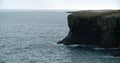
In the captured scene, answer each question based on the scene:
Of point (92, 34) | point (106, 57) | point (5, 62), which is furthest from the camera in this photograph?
point (92, 34)

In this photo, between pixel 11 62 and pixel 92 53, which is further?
pixel 92 53

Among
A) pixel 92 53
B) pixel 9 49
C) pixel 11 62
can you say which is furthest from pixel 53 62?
pixel 9 49

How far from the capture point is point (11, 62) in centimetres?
9881

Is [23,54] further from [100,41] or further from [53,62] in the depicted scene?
[100,41]

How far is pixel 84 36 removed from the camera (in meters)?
129

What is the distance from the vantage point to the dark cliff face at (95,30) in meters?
120

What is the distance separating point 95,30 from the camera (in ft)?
417

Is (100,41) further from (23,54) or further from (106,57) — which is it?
(23,54)

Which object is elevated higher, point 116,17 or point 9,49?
point 116,17

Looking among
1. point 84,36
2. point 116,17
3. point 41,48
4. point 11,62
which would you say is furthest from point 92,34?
point 11,62

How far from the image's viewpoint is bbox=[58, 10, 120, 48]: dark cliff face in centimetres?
12006

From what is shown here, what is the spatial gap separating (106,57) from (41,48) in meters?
27.6

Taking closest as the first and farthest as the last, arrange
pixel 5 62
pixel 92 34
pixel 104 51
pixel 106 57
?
1. pixel 5 62
2. pixel 106 57
3. pixel 104 51
4. pixel 92 34

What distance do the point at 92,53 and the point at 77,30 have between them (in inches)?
734
